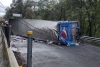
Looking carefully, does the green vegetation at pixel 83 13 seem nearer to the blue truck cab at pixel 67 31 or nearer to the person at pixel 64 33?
the blue truck cab at pixel 67 31

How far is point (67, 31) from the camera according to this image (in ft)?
64.0

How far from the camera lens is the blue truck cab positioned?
18964mm

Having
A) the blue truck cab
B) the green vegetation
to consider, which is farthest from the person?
the green vegetation

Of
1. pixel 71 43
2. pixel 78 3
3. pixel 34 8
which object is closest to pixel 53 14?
pixel 78 3

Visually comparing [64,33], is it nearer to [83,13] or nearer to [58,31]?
[58,31]

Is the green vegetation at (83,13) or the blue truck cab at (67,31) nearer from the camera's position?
the blue truck cab at (67,31)

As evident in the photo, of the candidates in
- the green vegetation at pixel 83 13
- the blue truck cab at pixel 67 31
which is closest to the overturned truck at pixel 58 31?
the blue truck cab at pixel 67 31

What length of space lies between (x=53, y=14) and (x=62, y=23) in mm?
16577

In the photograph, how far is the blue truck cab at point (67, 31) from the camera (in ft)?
62.2

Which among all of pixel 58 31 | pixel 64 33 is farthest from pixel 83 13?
pixel 58 31

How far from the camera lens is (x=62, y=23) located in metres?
19.2

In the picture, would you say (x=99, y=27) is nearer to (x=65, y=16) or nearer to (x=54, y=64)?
(x=65, y=16)

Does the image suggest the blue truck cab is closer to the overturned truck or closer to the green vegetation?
the overturned truck

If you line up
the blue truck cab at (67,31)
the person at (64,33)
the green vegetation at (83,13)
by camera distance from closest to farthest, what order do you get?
the blue truck cab at (67,31) < the person at (64,33) < the green vegetation at (83,13)
